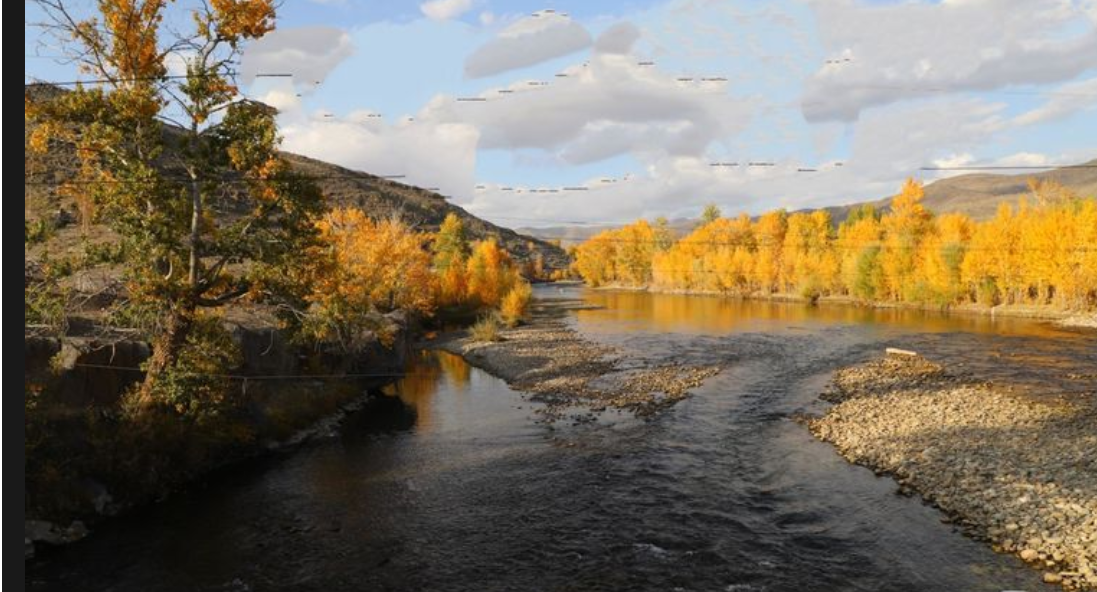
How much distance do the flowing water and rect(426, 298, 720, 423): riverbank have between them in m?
2.14

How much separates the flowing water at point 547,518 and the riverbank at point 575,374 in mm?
2142

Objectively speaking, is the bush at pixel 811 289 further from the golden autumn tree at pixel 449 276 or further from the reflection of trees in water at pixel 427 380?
the reflection of trees in water at pixel 427 380

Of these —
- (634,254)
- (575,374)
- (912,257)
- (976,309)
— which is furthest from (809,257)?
(575,374)

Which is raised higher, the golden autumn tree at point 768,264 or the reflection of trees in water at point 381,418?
the golden autumn tree at point 768,264

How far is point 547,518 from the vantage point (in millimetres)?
19516

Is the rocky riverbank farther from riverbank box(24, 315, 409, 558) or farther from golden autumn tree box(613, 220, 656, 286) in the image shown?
golden autumn tree box(613, 220, 656, 286)

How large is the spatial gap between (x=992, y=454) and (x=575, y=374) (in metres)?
25.3

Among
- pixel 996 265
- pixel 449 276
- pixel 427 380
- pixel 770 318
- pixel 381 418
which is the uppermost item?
pixel 996 265

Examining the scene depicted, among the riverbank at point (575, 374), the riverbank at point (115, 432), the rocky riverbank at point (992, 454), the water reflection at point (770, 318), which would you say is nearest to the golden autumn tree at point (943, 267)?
the water reflection at point (770, 318)

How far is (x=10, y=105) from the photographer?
318 inches

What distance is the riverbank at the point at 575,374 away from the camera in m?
34.5

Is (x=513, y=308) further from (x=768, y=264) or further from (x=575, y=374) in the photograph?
(x=768, y=264)

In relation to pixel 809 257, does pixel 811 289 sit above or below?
below

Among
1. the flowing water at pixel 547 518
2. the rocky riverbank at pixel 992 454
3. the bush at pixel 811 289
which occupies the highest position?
the bush at pixel 811 289
